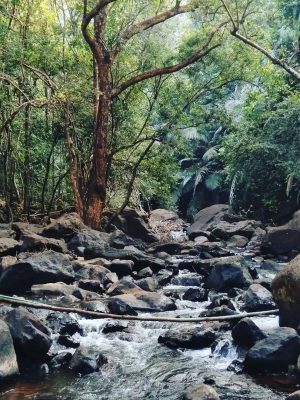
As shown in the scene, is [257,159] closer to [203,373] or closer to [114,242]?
[114,242]

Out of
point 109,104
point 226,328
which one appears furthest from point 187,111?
point 226,328

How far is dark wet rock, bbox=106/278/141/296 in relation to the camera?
26.2ft

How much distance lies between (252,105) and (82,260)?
985cm

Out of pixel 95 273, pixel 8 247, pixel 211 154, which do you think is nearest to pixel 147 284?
pixel 95 273

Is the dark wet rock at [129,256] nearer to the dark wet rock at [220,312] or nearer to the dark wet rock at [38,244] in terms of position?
the dark wet rock at [38,244]

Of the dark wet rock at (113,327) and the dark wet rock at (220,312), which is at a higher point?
the dark wet rock at (220,312)

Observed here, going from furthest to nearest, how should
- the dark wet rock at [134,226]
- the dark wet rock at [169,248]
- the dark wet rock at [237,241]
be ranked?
the dark wet rock at [134,226], the dark wet rock at [237,241], the dark wet rock at [169,248]

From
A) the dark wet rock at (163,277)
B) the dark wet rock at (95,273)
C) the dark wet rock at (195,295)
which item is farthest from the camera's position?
the dark wet rock at (163,277)

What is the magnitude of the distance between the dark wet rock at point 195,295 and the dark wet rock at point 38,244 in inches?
139

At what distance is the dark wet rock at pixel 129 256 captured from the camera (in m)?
10.3

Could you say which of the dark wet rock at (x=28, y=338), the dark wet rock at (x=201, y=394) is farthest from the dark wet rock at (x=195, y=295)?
the dark wet rock at (x=201, y=394)

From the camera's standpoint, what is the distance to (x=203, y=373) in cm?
503

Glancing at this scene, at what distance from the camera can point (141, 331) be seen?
21.0 feet

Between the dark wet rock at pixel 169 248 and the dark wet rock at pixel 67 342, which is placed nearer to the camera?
the dark wet rock at pixel 67 342
